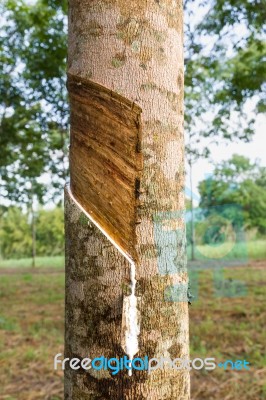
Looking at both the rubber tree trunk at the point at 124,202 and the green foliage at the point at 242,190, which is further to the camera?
the green foliage at the point at 242,190

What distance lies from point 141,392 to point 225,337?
4.13m

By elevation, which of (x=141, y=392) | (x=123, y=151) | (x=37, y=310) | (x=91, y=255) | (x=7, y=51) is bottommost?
(x=37, y=310)

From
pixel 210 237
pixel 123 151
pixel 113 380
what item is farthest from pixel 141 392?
pixel 210 237

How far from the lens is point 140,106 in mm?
891

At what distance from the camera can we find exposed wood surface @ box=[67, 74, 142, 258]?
873mm

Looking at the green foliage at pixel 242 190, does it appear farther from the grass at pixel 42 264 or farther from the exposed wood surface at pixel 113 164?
the exposed wood surface at pixel 113 164

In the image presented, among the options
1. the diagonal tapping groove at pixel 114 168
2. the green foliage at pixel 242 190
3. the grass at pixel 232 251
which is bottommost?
the grass at pixel 232 251

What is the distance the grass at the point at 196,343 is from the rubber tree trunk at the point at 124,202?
8.55 ft

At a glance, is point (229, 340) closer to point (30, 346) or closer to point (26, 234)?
point (30, 346)

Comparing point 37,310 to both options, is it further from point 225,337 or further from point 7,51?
point 7,51

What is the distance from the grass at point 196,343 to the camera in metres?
3.37

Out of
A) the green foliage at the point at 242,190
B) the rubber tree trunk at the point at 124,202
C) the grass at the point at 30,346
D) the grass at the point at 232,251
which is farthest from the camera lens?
the green foliage at the point at 242,190

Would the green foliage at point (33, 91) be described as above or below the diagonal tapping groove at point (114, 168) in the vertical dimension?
above

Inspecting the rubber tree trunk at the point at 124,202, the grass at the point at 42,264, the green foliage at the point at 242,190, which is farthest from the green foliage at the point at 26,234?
the rubber tree trunk at the point at 124,202
